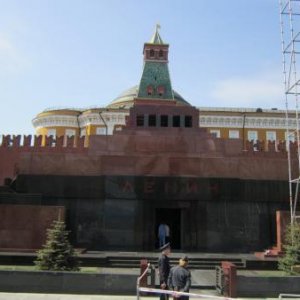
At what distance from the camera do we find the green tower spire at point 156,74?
26703mm

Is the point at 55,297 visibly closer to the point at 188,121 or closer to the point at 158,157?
the point at 158,157

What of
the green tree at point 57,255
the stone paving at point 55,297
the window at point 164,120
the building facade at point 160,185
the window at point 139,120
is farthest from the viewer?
the window at point 139,120

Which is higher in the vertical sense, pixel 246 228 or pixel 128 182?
pixel 128 182

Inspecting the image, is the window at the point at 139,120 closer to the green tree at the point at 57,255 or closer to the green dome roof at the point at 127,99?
the green tree at the point at 57,255

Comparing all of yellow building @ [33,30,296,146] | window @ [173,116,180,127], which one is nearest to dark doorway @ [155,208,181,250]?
window @ [173,116,180,127]

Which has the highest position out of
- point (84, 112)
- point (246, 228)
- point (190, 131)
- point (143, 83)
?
point (84, 112)

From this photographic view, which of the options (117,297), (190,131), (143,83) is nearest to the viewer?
(117,297)

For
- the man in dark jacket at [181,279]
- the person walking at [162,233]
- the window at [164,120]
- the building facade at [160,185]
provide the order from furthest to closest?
the window at [164,120]
the building facade at [160,185]
the person walking at [162,233]
the man in dark jacket at [181,279]

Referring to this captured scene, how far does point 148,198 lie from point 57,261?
25.3ft

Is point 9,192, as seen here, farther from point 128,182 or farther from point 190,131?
point 190,131

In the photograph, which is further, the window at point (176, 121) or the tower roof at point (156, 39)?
the tower roof at point (156, 39)

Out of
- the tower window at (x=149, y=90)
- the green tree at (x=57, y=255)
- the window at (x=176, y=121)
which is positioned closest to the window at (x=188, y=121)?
the window at (x=176, y=121)

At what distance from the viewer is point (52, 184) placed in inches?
774

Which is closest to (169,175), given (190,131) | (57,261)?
(190,131)
